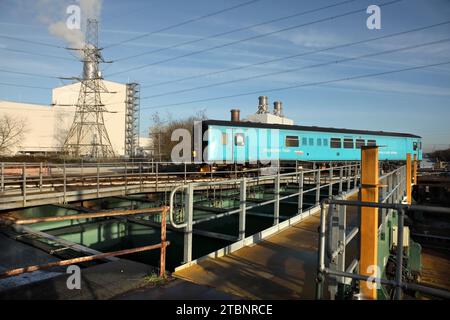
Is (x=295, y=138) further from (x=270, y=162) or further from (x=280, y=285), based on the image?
(x=280, y=285)

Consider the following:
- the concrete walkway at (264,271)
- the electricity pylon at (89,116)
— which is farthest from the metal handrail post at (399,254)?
the electricity pylon at (89,116)

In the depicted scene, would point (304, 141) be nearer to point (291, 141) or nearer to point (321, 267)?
point (291, 141)

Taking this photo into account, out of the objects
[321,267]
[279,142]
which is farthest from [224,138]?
[321,267]

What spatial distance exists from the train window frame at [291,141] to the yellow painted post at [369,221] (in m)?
14.2

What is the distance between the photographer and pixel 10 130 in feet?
129

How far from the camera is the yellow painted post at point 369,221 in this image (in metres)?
3.98

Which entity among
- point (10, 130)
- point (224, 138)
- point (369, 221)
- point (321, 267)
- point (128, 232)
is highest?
point (10, 130)

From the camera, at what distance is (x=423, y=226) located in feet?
78.9

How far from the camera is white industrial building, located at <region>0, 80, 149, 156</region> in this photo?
143ft

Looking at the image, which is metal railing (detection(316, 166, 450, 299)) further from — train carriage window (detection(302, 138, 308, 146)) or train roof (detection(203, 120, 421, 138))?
train carriage window (detection(302, 138, 308, 146))

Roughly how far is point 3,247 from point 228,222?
23.9 feet

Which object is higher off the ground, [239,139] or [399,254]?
[239,139]

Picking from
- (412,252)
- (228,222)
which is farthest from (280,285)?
(412,252)

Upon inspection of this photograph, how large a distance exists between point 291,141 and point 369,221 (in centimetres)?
1473
